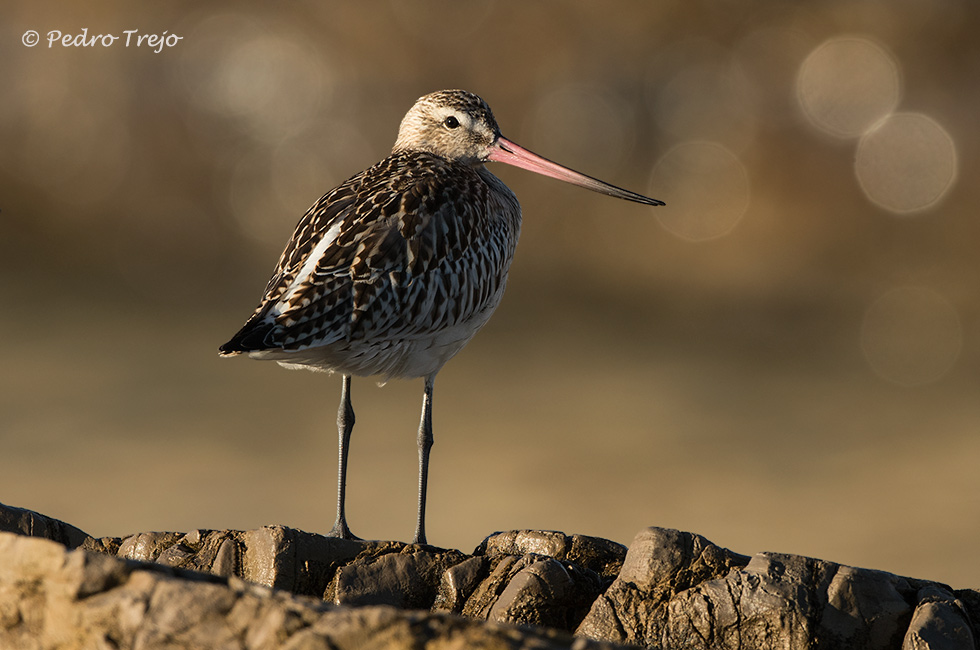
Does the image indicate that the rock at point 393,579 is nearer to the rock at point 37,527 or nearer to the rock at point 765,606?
the rock at point 765,606

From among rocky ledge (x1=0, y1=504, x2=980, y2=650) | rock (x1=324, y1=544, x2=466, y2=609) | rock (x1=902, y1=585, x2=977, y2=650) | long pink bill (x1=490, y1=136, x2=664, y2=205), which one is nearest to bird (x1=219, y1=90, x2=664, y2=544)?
long pink bill (x1=490, y1=136, x2=664, y2=205)

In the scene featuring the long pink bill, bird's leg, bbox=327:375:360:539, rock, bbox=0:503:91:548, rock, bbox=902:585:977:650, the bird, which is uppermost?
the long pink bill

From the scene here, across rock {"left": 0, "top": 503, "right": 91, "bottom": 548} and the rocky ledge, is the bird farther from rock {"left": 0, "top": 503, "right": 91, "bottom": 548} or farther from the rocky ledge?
the rocky ledge

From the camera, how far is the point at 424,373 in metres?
6.44

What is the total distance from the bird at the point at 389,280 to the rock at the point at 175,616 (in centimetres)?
240

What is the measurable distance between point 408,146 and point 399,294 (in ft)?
7.07

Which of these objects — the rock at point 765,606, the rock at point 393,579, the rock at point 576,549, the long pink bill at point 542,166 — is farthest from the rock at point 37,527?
the long pink bill at point 542,166

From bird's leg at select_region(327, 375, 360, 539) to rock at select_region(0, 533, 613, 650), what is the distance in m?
3.17

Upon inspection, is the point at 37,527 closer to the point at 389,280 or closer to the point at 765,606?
the point at 389,280

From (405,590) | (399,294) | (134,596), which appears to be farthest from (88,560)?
(399,294)

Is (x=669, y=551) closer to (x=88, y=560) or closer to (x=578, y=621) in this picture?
(x=578, y=621)

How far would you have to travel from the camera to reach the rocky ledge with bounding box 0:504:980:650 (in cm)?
235

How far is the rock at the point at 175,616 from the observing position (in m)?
2.24

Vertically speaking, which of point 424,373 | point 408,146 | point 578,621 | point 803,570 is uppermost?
point 408,146
